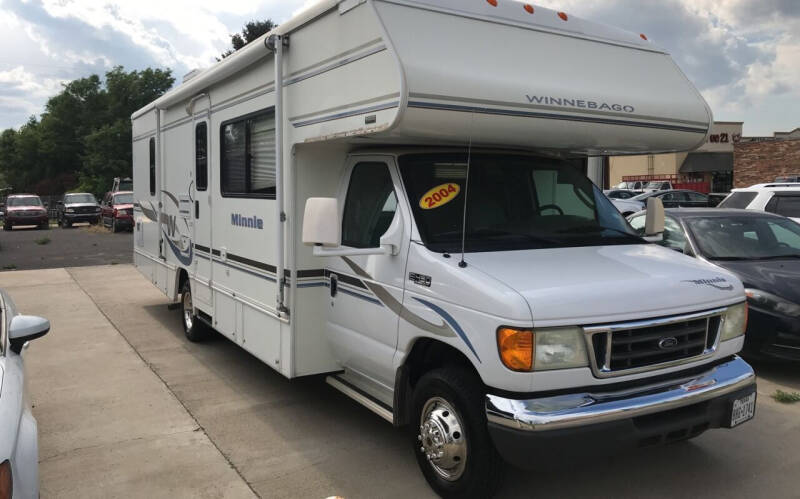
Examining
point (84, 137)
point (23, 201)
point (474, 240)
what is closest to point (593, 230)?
point (474, 240)

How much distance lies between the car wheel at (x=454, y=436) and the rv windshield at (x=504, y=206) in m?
0.80

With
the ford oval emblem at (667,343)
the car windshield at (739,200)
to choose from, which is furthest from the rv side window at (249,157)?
the car windshield at (739,200)

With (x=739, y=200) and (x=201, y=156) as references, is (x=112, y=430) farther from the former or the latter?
(x=739, y=200)

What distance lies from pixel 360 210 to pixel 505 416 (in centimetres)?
196

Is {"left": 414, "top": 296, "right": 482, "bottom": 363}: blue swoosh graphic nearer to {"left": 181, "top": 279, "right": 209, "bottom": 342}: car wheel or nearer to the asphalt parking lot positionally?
{"left": 181, "top": 279, "right": 209, "bottom": 342}: car wheel

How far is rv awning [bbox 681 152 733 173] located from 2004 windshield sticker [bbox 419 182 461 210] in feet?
140

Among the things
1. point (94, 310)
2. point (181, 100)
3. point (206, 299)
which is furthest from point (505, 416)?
point (94, 310)

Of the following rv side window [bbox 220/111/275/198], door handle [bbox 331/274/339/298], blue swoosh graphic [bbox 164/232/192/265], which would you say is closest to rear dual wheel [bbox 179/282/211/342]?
blue swoosh graphic [bbox 164/232/192/265]

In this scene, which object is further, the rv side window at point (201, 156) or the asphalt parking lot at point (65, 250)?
the asphalt parking lot at point (65, 250)

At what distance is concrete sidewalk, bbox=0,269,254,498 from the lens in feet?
13.9

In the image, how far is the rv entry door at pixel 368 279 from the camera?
4242 mm

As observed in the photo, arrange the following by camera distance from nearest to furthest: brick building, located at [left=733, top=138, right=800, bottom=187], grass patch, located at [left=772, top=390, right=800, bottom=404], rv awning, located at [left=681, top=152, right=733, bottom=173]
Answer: grass patch, located at [left=772, top=390, right=800, bottom=404] < brick building, located at [left=733, top=138, right=800, bottom=187] < rv awning, located at [left=681, top=152, right=733, bottom=173]

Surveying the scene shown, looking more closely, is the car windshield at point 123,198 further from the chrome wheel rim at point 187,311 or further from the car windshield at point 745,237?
the car windshield at point 745,237

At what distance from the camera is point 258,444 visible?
483 centimetres
